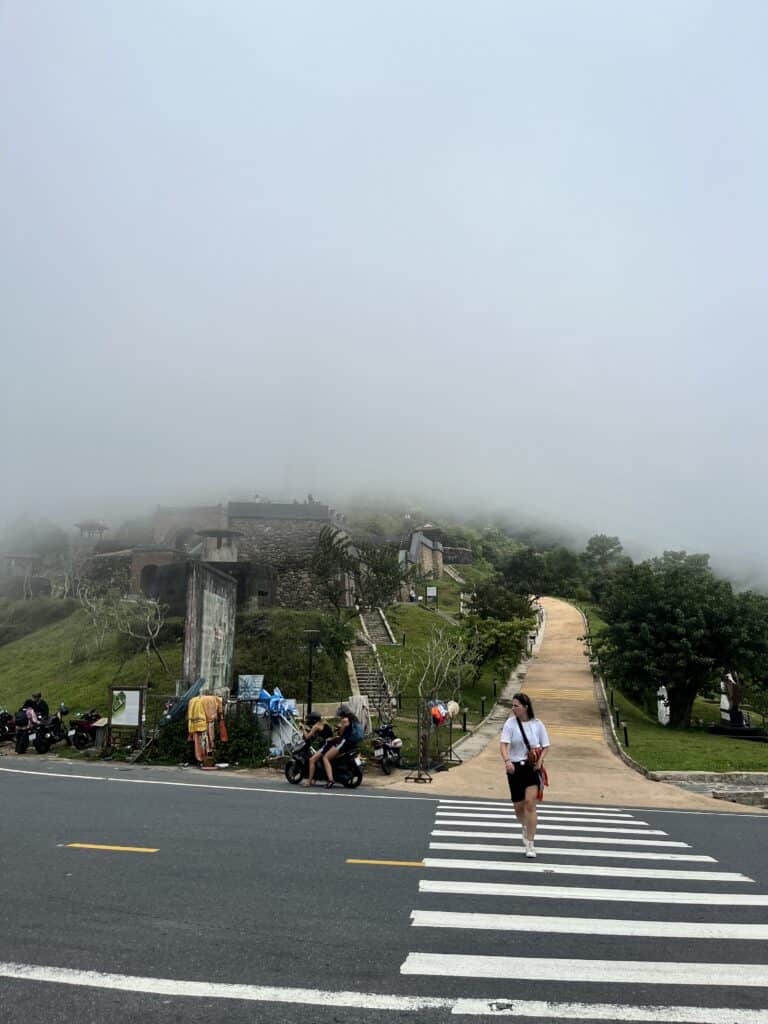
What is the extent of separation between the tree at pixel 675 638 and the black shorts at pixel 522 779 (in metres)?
26.1

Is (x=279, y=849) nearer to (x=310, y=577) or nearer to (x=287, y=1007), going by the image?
(x=287, y=1007)

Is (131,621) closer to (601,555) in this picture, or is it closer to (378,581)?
(378,581)

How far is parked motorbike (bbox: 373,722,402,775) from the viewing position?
18.0 m

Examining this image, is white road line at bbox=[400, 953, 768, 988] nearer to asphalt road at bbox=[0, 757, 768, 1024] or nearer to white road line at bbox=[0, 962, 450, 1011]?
asphalt road at bbox=[0, 757, 768, 1024]

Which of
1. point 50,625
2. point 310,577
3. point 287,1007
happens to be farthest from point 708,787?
point 50,625

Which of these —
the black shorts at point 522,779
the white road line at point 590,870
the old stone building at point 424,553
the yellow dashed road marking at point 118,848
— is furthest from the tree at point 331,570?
the white road line at point 590,870

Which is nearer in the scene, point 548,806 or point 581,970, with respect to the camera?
point 581,970

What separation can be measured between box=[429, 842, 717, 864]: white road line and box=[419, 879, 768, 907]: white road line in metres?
1.68

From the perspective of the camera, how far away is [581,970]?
480 centimetres

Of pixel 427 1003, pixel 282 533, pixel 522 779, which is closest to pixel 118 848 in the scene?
pixel 522 779

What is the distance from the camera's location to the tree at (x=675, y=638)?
32594mm

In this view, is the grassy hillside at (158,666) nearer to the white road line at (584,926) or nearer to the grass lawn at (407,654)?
the grass lawn at (407,654)

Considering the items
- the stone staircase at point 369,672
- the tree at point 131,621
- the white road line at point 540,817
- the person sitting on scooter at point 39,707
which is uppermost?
the white road line at point 540,817

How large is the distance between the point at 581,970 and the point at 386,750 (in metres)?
13.6
